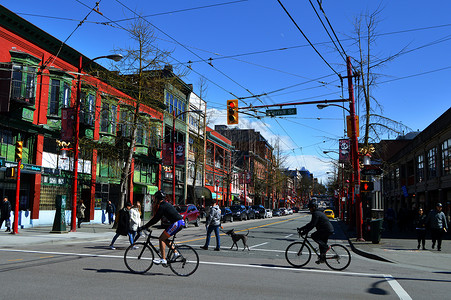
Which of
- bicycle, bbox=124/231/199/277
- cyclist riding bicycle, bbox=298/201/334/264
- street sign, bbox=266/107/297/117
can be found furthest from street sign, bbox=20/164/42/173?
cyclist riding bicycle, bbox=298/201/334/264

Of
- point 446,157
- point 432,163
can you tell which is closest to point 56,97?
point 446,157

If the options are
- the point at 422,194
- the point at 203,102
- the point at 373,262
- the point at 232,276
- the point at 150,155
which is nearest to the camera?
the point at 232,276

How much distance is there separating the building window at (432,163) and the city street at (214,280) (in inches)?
802

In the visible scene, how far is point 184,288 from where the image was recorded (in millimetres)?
7461

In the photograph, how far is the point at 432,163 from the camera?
30109 millimetres

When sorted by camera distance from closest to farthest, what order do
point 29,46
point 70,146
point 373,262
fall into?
point 373,262, point 29,46, point 70,146

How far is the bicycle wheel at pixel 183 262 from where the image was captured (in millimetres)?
8773

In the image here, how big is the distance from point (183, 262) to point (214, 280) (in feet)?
2.74

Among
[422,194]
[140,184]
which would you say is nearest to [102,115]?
[140,184]

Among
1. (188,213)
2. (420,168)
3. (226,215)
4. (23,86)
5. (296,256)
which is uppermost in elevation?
(23,86)

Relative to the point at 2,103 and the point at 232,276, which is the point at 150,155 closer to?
the point at 2,103

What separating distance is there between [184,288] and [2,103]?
18.5 m

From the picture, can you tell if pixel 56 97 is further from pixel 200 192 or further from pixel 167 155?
pixel 200 192

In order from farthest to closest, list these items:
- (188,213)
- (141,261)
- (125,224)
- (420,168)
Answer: (420,168)
(188,213)
(125,224)
(141,261)
